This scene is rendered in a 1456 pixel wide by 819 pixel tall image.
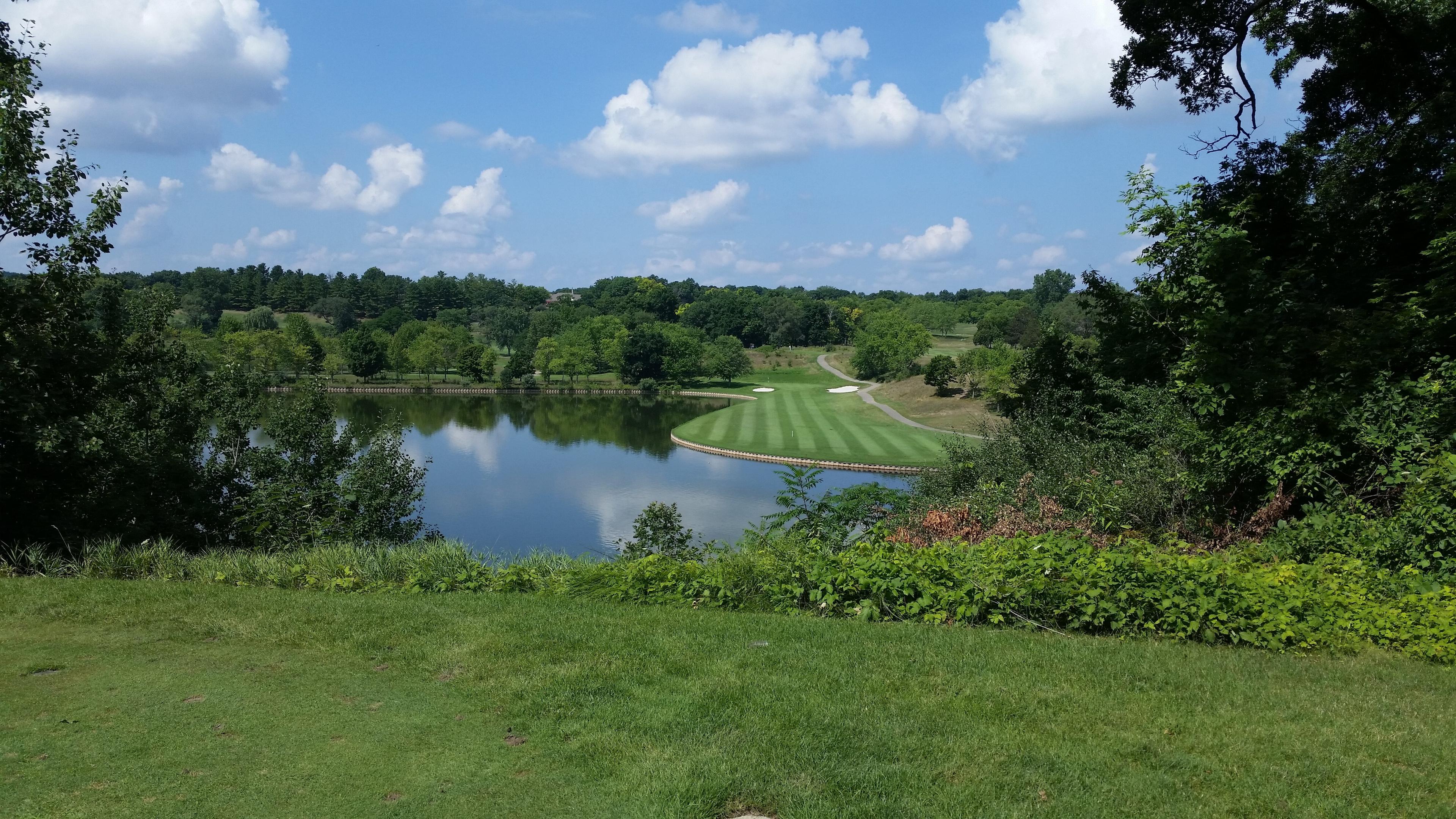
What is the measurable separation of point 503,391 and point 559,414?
2216 cm

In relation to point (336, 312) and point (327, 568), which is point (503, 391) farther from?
point (327, 568)

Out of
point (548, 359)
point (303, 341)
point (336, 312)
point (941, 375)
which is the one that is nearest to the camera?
point (941, 375)

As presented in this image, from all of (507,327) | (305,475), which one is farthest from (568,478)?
(507,327)

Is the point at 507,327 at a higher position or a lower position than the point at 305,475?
higher

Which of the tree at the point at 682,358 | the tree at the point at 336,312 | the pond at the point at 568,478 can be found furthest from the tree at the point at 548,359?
the tree at the point at 336,312

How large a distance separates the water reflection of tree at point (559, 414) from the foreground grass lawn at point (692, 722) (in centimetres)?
3857

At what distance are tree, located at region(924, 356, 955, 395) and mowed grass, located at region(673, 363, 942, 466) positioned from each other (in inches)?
192

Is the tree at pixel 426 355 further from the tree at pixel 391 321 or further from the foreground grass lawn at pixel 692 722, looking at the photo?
the foreground grass lawn at pixel 692 722

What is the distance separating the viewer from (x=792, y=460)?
41438 mm

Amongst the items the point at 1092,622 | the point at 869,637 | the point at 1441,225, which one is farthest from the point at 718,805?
the point at 1441,225

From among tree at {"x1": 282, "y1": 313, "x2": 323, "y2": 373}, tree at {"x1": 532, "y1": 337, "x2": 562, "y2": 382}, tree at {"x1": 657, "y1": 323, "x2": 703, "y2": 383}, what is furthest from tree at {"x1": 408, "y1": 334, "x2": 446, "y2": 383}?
tree at {"x1": 657, "y1": 323, "x2": 703, "y2": 383}

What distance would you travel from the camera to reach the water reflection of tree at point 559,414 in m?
52.0

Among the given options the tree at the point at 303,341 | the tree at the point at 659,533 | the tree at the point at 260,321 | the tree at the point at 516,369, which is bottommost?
the tree at the point at 659,533

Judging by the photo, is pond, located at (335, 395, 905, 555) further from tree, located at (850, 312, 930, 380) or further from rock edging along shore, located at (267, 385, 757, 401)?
tree, located at (850, 312, 930, 380)
